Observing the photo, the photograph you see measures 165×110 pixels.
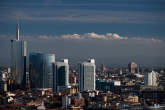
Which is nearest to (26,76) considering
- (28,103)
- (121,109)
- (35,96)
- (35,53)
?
(35,53)

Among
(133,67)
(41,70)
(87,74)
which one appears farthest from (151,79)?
(41,70)

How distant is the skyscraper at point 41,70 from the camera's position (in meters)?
17.3

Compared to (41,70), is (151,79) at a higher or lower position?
lower

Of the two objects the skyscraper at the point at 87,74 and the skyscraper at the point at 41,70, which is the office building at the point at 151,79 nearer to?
the skyscraper at the point at 87,74

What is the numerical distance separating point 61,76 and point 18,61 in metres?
1.85

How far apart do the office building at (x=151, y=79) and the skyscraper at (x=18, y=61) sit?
469 centimetres

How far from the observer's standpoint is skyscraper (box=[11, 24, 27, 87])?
17.0 meters

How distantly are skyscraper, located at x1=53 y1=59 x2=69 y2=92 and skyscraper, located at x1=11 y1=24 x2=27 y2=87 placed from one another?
1.28 m

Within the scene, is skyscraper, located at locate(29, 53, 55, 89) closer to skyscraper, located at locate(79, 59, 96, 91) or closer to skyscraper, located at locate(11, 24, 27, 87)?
skyscraper, located at locate(11, 24, 27, 87)

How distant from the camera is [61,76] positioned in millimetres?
18031

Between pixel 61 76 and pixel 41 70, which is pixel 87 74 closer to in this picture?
pixel 61 76

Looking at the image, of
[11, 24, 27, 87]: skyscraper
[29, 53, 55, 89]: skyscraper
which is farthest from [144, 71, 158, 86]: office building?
[11, 24, 27, 87]: skyscraper

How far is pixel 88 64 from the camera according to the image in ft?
56.9

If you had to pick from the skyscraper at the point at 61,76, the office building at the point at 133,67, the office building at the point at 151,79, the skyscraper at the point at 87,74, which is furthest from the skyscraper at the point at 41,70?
the office building at the point at 151,79
